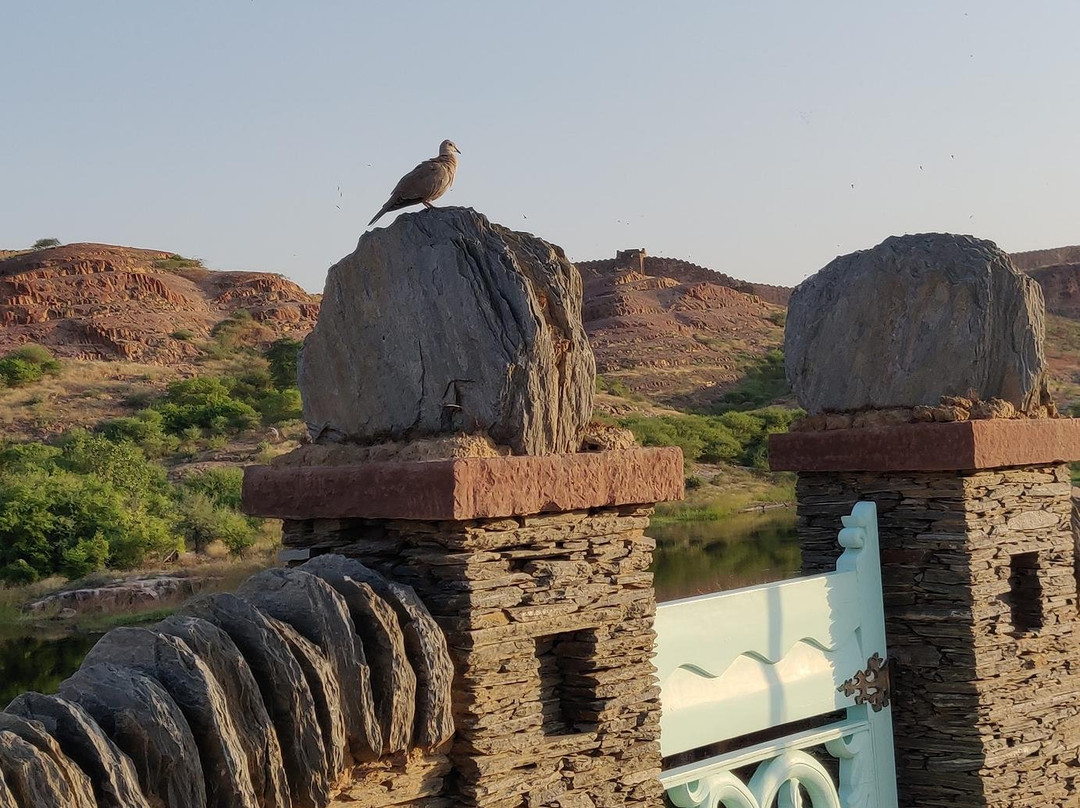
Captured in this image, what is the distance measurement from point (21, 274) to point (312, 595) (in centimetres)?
5078

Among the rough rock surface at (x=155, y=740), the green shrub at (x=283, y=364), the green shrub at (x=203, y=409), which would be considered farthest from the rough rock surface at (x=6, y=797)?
the green shrub at (x=283, y=364)

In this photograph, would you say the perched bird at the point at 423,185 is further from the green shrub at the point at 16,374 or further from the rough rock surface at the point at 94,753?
the green shrub at the point at 16,374

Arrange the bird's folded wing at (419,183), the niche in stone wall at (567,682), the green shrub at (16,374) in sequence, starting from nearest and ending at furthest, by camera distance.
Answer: the niche in stone wall at (567,682) < the bird's folded wing at (419,183) < the green shrub at (16,374)

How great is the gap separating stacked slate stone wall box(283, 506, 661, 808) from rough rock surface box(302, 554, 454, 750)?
0.08m

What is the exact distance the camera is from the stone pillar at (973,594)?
15.3 ft

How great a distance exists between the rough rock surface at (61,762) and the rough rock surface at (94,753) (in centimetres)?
3

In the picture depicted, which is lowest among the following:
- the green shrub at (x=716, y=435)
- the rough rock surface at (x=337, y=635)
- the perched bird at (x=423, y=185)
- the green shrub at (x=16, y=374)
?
the rough rock surface at (x=337, y=635)

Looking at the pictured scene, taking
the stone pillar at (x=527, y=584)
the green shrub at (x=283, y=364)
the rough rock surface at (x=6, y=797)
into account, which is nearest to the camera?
the rough rock surface at (x=6, y=797)

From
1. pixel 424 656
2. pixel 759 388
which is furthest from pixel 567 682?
pixel 759 388

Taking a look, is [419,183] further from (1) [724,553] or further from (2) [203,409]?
(2) [203,409]

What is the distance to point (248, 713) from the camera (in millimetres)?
2582

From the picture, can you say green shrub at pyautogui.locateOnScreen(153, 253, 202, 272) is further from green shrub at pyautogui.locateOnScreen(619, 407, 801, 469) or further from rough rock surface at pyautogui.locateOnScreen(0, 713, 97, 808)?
rough rock surface at pyautogui.locateOnScreen(0, 713, 97, 808)

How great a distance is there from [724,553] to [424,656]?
13490 millimetres

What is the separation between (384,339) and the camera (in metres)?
3.46
